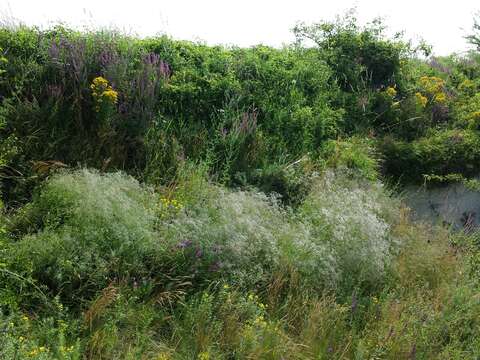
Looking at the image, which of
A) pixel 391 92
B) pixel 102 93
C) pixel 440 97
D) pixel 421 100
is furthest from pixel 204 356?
pixel 440 97

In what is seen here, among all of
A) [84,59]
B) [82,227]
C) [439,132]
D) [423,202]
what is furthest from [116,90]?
[439,132]

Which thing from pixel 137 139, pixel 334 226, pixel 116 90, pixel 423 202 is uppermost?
pixel 116 90

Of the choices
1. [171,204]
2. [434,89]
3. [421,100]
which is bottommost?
[171,204]

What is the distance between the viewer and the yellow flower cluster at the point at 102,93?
650 cm

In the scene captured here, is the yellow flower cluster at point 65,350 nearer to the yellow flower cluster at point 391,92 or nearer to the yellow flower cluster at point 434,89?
the yellow flower cluster at point 391,92

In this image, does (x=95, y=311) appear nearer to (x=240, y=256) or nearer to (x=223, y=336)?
(x=223, y=336)

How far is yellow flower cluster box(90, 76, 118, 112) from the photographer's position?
6498 millimetres

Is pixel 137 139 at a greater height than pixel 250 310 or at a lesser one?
greater

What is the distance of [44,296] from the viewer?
416 cm

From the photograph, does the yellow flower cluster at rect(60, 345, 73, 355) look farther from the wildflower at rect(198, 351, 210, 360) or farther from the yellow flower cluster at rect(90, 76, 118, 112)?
the yellow flower cluster at rect(90, 76, 118, 112)

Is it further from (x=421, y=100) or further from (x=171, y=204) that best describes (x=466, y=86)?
(x=171, y=204)

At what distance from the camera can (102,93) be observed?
6578 mm

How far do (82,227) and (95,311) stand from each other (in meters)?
0.84

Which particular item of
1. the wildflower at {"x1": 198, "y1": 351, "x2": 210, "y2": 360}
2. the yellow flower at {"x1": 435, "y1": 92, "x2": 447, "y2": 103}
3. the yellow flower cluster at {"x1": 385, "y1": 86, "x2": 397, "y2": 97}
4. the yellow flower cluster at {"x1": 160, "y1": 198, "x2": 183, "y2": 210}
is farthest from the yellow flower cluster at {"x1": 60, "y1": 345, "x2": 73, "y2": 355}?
the yellow flower at {"x1": 435, "y1": 92, "x2": 447, "y2": 103}
